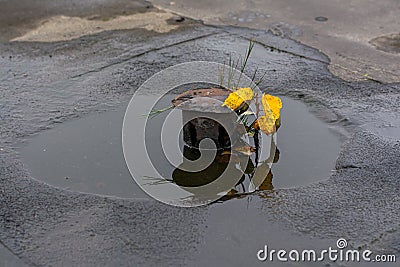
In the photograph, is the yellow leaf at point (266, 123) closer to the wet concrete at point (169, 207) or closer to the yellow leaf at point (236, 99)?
the yellow leaf at point (236, 99)

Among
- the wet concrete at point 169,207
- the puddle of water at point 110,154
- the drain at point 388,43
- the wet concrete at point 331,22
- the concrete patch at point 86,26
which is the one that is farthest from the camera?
the concrete patch at point 86,26

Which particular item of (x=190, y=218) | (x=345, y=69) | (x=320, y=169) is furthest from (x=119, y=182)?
(x=345, y=69)

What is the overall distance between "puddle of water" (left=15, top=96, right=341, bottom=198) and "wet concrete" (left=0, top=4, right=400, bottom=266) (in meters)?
0.10

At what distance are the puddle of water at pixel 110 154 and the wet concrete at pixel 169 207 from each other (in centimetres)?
10

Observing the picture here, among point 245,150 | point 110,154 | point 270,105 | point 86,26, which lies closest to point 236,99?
point 270,105

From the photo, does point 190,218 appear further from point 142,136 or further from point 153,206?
point 142,136

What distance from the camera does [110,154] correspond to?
4520 millimetres

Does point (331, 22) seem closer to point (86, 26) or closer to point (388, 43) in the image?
point (388, 43)

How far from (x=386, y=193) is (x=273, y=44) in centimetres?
288

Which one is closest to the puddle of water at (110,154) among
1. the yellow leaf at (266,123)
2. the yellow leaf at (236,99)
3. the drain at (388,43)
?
the yellow leaf at (266,123)

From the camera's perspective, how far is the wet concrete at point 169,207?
3.58m

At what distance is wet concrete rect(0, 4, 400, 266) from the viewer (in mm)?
3584

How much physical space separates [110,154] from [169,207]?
2.69 feet

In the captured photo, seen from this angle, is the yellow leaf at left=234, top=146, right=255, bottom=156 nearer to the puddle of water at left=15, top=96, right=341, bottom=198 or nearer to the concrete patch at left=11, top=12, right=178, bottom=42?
the puddle of water at left=15, top=96, right=341, bottom=198
